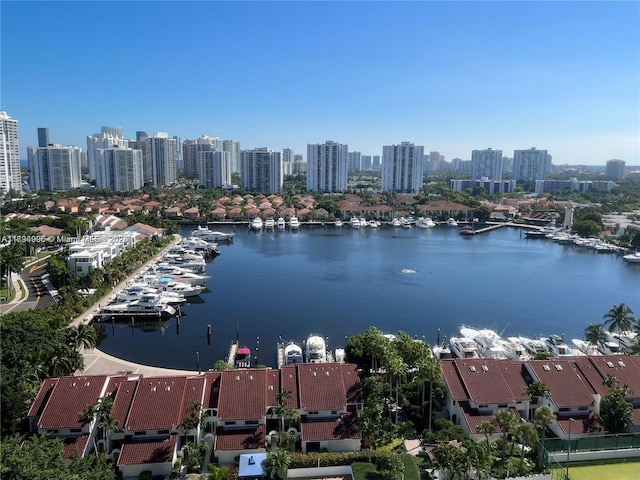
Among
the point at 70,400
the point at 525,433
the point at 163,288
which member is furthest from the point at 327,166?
the point at 525,433

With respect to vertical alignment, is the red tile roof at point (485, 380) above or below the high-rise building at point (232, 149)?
below

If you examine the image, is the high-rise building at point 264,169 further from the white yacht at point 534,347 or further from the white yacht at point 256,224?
the white yacht at point 534,347

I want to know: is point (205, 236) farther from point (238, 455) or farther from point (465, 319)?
point (238, 455)

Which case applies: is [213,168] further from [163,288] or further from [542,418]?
[542,418]

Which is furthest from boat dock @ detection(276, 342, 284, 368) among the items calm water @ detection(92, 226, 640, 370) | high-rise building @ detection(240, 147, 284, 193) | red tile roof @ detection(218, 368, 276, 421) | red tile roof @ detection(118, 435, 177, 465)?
high-rise building @ detection(240, 147, 284, 193)

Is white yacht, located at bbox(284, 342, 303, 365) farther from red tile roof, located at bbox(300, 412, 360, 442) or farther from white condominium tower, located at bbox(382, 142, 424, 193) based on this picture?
white condominium tower, located at bbox(382, 142, 424, 193)

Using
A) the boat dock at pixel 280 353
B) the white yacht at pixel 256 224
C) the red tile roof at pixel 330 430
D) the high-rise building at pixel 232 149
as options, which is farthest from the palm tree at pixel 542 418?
the high-rise building at pixel 232 149
